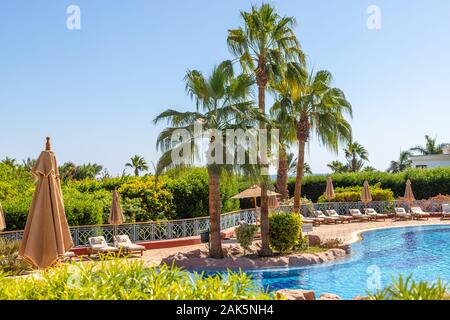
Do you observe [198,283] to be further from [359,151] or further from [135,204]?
[359,151]

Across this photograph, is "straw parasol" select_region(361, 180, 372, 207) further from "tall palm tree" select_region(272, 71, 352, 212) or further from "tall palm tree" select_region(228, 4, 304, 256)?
"tall palm tree" select_region(228, 4, 304, 256)

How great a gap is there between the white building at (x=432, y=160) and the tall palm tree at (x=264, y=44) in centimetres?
4259

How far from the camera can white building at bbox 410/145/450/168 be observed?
180ft

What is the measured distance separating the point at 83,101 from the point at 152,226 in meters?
6.44

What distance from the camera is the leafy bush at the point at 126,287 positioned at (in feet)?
18.6

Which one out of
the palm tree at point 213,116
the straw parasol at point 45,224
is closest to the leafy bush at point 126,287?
the straw parasol at point 45,224

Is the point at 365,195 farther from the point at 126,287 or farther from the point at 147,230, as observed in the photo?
the point at 126,287

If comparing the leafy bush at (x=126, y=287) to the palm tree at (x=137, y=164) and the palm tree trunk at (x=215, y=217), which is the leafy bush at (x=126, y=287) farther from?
the palm tree at (x=137, y=164)

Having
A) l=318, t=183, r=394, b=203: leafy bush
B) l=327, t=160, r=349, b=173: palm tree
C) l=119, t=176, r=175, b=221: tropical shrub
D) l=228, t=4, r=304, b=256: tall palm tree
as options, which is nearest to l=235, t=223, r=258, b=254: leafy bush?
l=228, t=4, r=304, b=256: tall palm tree

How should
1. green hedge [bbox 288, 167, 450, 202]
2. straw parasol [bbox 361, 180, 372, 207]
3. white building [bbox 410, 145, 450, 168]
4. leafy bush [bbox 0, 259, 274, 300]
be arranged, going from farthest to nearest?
white building [bbox 410, 145, 450, 168]
green hedge [bbox 288, 167, 450, 202]
straw parasol [bbox 361, 180, 372, 207]
leafy bush [bbox 0, 259, 274, 300]

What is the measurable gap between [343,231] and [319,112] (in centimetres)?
712

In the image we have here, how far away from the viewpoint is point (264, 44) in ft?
59.2

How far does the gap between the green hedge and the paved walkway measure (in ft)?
24.2
